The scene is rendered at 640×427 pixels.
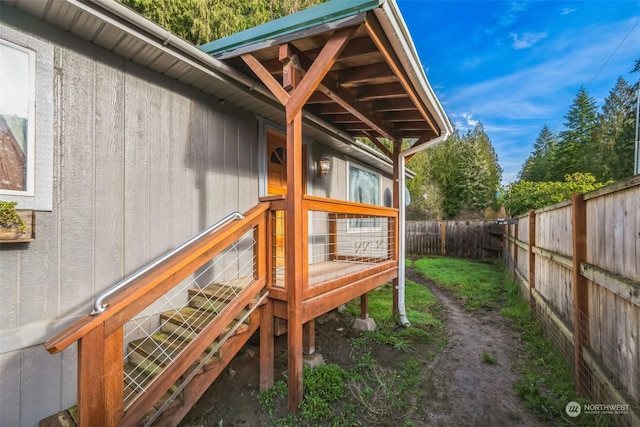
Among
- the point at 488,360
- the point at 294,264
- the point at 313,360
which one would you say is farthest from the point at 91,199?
the point at 488,360

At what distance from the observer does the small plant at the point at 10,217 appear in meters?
2.08

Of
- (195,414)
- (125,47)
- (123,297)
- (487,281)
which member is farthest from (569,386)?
(487,281)

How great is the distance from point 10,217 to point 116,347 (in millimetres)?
1240

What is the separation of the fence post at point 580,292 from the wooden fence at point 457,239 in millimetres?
9882

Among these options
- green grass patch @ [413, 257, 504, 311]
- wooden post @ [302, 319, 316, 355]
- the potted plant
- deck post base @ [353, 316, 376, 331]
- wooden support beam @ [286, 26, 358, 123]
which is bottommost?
green grass patch @ [413, 257, 504, 311]

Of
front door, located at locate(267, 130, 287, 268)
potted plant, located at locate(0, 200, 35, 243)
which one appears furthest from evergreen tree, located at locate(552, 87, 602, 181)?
potted plant, located at locate(0, 200, 35, 243)

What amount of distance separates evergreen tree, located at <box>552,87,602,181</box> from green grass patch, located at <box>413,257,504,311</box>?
21.9 m

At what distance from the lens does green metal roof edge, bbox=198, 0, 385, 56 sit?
242 cm

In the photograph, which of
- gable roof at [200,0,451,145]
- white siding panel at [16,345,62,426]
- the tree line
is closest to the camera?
white siding panel at [16,345,62,426]

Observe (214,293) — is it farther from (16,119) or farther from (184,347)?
(16,119)

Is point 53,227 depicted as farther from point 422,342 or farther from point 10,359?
point 422,342

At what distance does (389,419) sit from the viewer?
275 cm

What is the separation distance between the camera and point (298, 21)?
2.70m

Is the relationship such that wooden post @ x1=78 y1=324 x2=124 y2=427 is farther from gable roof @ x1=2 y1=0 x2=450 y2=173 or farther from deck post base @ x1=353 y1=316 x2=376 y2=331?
deck post base @ x1=353 y1=316 x2=376 y2=331
